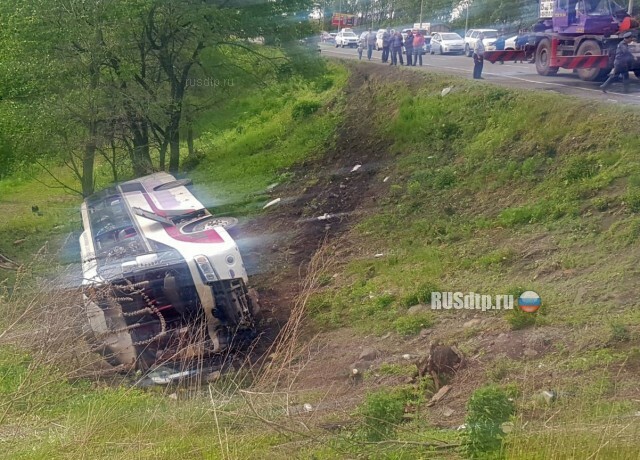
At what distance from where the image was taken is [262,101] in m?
19.4

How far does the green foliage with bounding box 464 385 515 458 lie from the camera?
3852 millimetres

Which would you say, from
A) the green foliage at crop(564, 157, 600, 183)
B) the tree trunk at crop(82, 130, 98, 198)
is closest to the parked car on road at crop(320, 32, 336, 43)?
the tree trunk at crop(82, 130, 98, 198)

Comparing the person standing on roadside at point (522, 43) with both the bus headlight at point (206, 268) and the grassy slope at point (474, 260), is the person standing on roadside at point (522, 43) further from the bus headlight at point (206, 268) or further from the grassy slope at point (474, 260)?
the bus headlight at point (206, 268)

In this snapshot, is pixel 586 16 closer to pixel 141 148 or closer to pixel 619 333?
pixel 141 148

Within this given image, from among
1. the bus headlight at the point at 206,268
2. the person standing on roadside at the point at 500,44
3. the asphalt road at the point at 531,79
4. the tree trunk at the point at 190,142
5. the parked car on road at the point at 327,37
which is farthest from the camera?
the parked car on road at the point at 327,37

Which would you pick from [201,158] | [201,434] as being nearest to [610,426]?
[201,434]

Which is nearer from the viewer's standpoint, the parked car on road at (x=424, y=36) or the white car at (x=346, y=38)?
the parked car on road at (x=424, y=36)

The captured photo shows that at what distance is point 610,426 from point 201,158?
15.3 meters

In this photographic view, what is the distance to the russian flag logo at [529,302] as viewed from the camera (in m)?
6.95

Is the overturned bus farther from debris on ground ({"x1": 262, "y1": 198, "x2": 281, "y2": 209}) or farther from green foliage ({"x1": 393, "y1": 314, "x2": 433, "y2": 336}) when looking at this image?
debris on ground ({"x1": 262, "y1": 198, "x2": 281, "y2": 209})

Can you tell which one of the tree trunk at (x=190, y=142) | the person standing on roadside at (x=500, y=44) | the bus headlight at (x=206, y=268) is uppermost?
the person standing on roadside at (x=500, y=44)

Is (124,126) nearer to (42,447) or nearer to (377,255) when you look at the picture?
(377,255)

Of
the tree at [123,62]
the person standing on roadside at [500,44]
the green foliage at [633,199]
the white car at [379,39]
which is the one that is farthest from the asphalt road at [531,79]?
the green foliage at [633,199]

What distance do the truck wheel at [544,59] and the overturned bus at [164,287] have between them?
8562 mm
